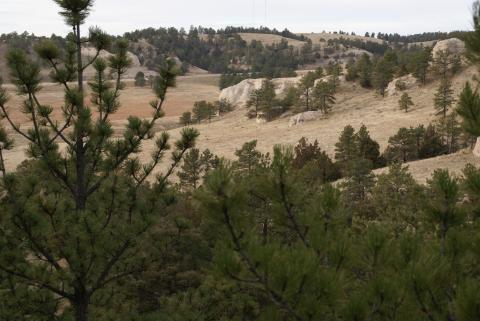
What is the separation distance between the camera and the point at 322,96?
6319 centimetres

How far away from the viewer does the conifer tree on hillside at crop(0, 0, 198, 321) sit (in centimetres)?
627

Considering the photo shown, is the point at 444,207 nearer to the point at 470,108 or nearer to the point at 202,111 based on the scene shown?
the point at 470,108

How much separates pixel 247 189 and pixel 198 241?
36.1 ft

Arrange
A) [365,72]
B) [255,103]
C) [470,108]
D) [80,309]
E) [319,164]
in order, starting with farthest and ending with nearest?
[255,103]
[365,72]
[319,164]
[80,309]
[470,108]

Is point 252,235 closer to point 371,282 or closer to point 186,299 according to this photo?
point 371,282

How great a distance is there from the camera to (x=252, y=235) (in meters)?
3.55

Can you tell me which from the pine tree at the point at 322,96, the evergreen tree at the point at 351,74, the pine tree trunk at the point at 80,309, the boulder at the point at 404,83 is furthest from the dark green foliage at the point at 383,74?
the pine tree trunk at the point at 80,309

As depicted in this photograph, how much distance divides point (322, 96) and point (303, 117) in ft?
13.8

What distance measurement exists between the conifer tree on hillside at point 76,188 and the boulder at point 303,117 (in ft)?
179

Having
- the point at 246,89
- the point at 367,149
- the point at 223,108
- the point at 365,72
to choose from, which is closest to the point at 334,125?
the point at 365,72

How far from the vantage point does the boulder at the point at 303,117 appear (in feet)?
202

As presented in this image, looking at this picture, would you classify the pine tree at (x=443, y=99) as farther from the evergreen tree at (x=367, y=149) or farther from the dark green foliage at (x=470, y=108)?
the dark green foliage at (x=470, y=108)

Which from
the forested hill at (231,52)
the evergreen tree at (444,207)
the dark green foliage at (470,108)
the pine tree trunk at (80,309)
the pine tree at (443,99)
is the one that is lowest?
the pine tree trunk at (80,309)

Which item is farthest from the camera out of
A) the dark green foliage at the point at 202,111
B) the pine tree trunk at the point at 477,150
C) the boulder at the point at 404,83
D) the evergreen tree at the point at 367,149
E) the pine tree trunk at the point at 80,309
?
the dark green foliage at the point at 202,111
